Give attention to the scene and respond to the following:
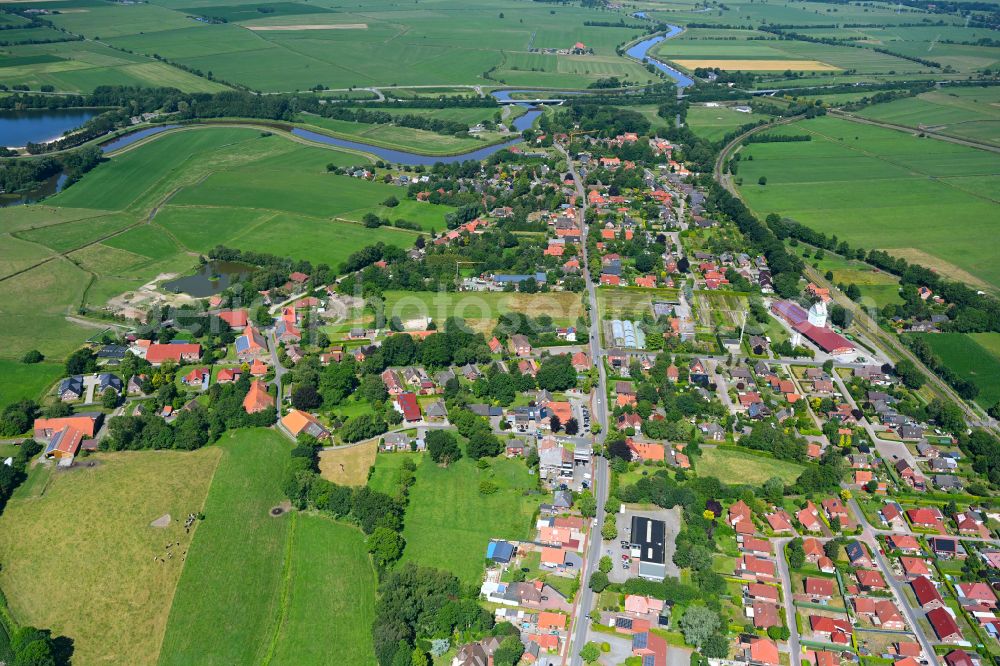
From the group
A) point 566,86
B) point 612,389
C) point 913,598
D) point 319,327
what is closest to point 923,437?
point 913,598

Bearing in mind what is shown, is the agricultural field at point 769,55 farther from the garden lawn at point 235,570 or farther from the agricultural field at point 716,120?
the garden lawn at point 235,570

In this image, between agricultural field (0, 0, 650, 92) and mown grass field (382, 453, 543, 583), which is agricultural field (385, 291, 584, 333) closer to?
mown grass field (382, 453, 543, 583)

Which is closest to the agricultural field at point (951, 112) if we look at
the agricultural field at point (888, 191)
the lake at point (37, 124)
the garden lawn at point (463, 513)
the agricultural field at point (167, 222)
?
the agricultural field at point (888, 191)

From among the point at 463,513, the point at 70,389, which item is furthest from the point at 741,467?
the point at 70,389

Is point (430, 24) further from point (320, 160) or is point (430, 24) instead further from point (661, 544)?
point (661, 544)

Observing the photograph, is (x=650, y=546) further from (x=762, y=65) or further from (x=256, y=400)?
(x=762, y=65)
